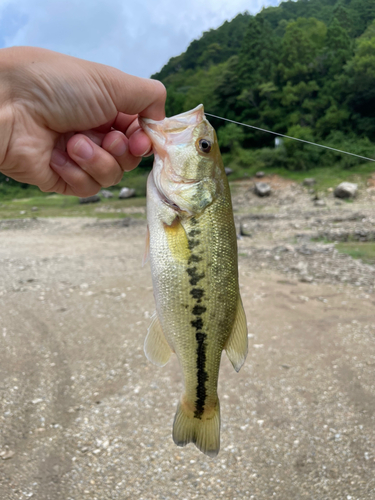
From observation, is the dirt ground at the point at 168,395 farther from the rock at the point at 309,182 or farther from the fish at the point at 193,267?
the rock at the point at 309,182

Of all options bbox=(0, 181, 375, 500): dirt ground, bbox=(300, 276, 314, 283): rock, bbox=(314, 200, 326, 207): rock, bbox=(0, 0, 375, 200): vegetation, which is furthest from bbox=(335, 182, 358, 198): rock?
bbox=(300, 276, 314, 283): rock

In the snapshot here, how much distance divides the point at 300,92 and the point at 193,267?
3172 cm

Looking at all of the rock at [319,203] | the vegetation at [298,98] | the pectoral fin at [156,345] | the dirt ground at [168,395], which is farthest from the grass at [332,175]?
the pectoral fin at [156,345]

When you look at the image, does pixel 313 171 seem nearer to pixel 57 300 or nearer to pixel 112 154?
pixel 57 300

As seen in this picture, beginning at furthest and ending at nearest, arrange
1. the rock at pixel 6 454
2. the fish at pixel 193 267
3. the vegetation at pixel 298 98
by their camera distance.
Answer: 1. the vegetation at pixel 298 98
2. the rock at pixel 6 454
3. the fish at pixel 193 267

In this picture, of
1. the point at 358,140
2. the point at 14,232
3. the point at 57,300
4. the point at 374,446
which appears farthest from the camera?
the point at 358,140

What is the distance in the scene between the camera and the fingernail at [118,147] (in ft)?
7.41

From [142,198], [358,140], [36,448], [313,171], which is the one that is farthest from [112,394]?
[358,140]

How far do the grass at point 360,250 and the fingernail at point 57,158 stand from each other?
7.71m

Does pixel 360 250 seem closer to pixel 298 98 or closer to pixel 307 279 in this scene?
pixel 307 279

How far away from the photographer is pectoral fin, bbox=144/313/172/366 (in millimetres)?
1820

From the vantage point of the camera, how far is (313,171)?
21.7 m

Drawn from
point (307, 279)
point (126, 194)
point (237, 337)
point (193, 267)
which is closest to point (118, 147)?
point (193, 267)

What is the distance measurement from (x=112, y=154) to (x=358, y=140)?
2739 cm
